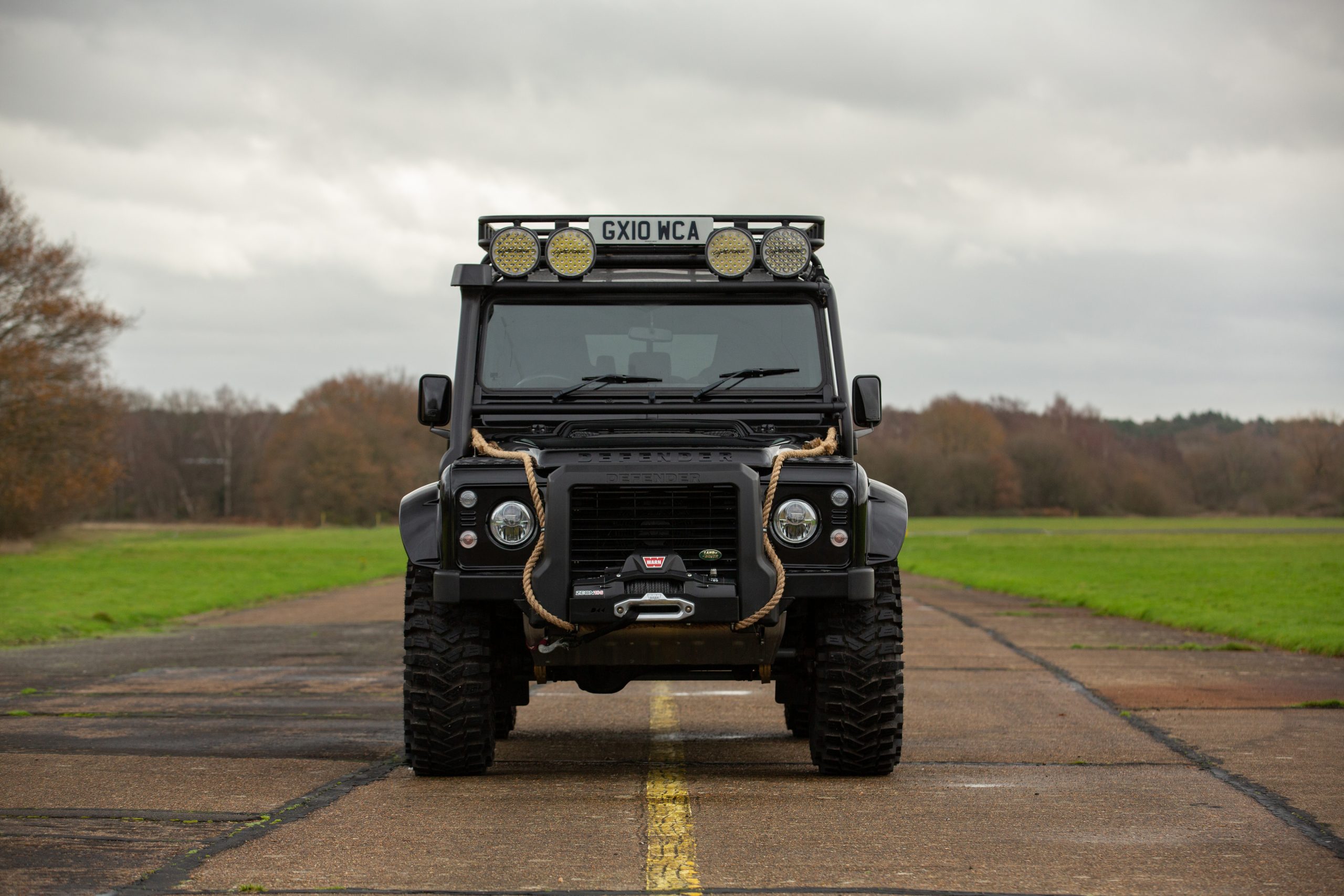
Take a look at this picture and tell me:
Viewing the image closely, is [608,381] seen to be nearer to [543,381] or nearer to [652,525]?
[543,381]

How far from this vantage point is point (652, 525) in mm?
6711

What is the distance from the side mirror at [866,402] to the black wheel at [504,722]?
273 cm

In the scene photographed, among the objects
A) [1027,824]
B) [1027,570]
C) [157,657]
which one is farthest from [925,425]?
[1027,824]

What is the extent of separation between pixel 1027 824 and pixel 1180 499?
12222cm

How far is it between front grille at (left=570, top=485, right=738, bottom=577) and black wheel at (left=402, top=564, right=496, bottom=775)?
0.78 meters

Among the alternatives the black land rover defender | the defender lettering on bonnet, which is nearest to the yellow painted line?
the black land rover defender

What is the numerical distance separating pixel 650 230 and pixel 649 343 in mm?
689

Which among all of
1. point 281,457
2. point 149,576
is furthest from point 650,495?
point 281,457

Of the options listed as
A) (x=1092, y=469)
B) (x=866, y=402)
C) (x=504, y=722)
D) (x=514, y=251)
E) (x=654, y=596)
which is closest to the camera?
(x=654, y=596)

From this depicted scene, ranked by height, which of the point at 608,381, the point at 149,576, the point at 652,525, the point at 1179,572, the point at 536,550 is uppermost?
the point at 608,381

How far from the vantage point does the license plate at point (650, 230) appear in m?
8.32

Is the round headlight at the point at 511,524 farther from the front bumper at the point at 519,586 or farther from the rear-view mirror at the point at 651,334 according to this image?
the rear-view mirror at the point at 651,334

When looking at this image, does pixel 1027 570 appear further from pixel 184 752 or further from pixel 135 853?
pixel 135 853

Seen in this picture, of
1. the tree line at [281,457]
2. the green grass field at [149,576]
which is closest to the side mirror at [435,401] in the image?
the green grass field at [149,576]
